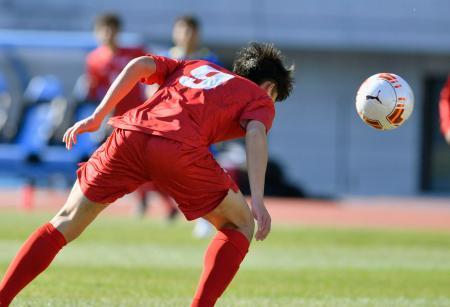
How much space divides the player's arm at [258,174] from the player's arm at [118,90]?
2.31 ft

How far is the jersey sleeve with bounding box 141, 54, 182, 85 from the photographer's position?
6020mm

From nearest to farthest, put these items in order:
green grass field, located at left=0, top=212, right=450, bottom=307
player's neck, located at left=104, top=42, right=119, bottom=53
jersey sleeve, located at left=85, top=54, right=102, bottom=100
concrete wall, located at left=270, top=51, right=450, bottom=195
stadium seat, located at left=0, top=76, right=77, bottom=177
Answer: green grass field, located at left=0, top=212, right=450, bottom=307
player's neck, located at left=104, top=42, right=119, bottom=53
jersey sleeve, located at left=85, top=54, right=102, bottom=100
stadium seat, located at left=0, top=76, right=77, bottom=177
concrete wall, located at left=270, top=51, right=450, bottom=195

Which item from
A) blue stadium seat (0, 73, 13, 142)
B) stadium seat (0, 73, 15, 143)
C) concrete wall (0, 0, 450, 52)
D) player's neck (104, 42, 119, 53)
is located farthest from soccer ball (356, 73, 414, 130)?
concrete wall (0, 0, 450, 52)

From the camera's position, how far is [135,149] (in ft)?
19.0

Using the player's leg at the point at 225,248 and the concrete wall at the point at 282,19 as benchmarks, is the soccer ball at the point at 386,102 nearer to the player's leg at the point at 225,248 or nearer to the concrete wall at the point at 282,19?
the player's leg at the point at 225,248

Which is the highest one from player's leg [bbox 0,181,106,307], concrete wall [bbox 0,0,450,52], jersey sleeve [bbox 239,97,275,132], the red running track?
jersey sleeve [bbox 239,97,275,132]

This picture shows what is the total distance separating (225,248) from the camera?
19.1ft

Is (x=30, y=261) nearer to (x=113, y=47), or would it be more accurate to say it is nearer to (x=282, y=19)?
(x=113, y=47)

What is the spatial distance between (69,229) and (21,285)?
1.32ft

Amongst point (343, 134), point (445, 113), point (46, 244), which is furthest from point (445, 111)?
point (343, 134)

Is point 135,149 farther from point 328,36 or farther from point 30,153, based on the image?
point 328,36

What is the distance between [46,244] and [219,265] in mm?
969

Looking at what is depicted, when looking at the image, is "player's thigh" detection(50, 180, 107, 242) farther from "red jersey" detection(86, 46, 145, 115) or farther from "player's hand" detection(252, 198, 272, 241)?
"red jersey" detection(86, 46, 145, 115)

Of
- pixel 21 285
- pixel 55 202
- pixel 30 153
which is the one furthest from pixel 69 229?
pixel 55 202
